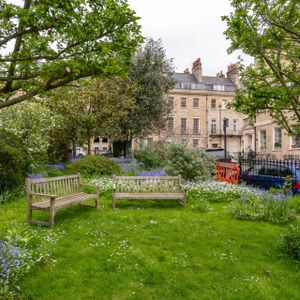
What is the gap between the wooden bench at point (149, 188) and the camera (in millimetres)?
8695

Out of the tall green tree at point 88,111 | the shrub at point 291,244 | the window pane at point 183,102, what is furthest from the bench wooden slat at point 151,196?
the window pane at point 183,102

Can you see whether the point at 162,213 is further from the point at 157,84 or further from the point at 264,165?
the point at 157,84

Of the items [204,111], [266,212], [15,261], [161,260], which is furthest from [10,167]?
[204,111]

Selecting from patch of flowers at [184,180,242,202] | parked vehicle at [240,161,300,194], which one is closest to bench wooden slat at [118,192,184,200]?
patch of flowers at [184,180,242,202]

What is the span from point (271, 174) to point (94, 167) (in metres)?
8.00

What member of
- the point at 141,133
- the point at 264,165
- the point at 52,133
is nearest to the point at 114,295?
the point at 264,165

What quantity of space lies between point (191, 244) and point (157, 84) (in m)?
Result: 17.0

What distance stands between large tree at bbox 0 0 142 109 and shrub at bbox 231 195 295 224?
17.0ft

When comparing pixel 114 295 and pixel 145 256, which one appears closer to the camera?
pixel 114 295

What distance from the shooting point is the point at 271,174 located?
12.3 m

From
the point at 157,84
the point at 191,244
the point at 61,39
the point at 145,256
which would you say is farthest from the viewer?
the point at 157,84

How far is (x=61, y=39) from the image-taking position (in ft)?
14.4

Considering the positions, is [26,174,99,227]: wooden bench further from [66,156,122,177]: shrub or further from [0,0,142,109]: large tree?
[66,156,122,177]: shrub

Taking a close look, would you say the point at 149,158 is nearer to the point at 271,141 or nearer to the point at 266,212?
the point at 266,212
